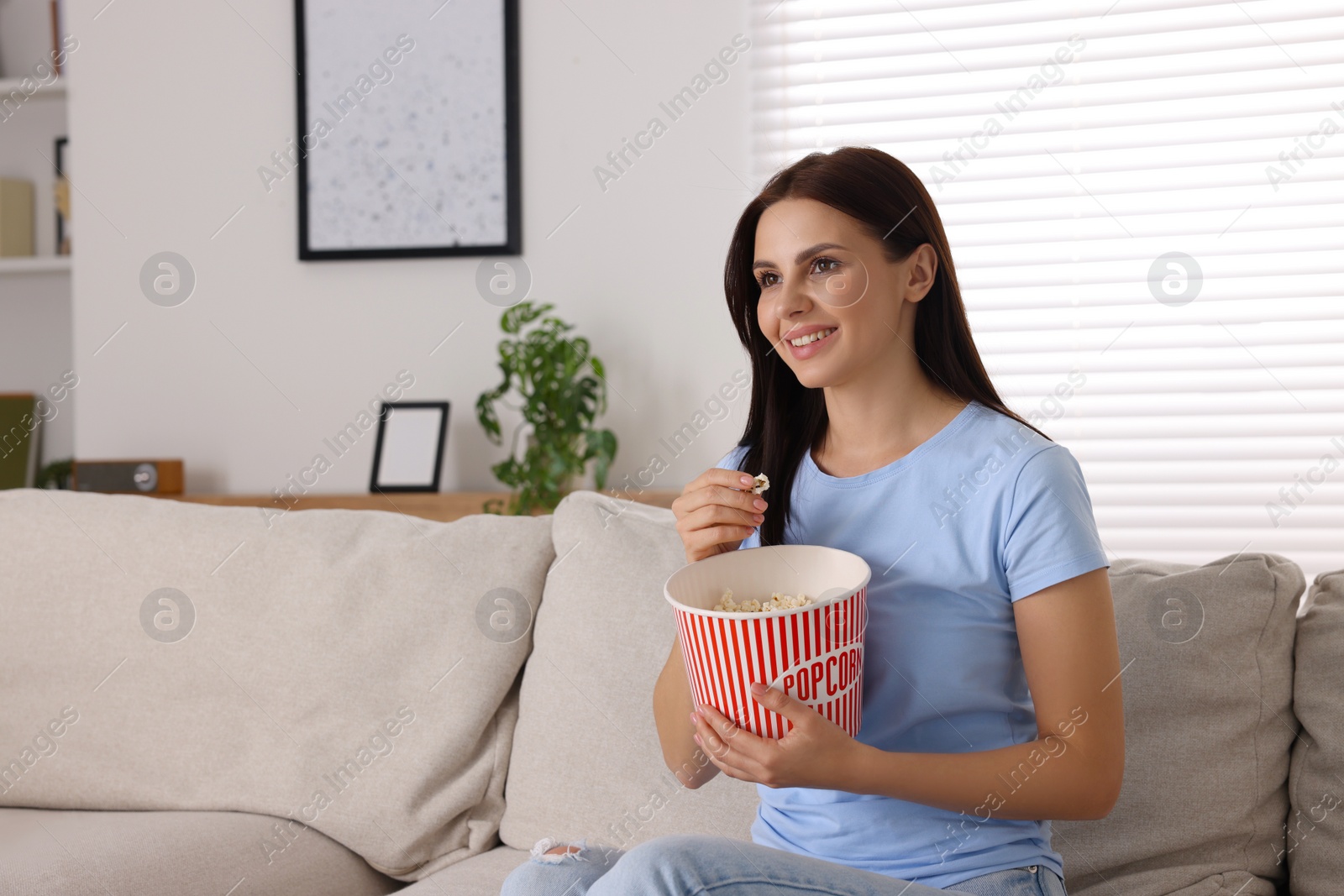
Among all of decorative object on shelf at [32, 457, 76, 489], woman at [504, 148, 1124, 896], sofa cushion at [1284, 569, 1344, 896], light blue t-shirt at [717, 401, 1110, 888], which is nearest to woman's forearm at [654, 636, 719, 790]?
woman at [504, 148, 1124, 896]

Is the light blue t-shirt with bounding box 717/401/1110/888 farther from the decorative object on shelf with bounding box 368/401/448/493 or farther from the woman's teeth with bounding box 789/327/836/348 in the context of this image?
the decorative object on shelf with bounding box 368/401/448/493

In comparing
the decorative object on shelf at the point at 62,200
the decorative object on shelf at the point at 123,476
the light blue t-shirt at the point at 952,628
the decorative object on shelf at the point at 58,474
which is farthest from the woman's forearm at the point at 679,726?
the decorative object on shelf at the point at 62,200

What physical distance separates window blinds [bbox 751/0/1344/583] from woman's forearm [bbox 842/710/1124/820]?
4.79 feet

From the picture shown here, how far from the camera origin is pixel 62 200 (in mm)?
2926

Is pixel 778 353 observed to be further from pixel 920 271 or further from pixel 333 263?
pixel 333 263

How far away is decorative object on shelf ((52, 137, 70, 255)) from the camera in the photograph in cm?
292

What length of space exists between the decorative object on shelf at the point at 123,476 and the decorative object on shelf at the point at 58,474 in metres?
0.24

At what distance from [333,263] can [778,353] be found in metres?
1.82

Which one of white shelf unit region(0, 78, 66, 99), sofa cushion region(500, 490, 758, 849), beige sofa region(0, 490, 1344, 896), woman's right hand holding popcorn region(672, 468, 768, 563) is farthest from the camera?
white shelf unit region(0, 78, 66, 99)

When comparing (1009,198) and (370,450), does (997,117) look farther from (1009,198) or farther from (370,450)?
(370,450)

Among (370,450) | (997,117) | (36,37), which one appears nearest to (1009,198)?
(997,117)

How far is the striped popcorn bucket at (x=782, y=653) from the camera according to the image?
91 cm

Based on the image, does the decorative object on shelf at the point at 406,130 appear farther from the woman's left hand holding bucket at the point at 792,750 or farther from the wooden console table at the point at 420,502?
the woman's left hand holding bucket at the point at 792,750

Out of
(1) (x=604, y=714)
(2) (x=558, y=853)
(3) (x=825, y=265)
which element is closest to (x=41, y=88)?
(1) (x=604, y=714)
